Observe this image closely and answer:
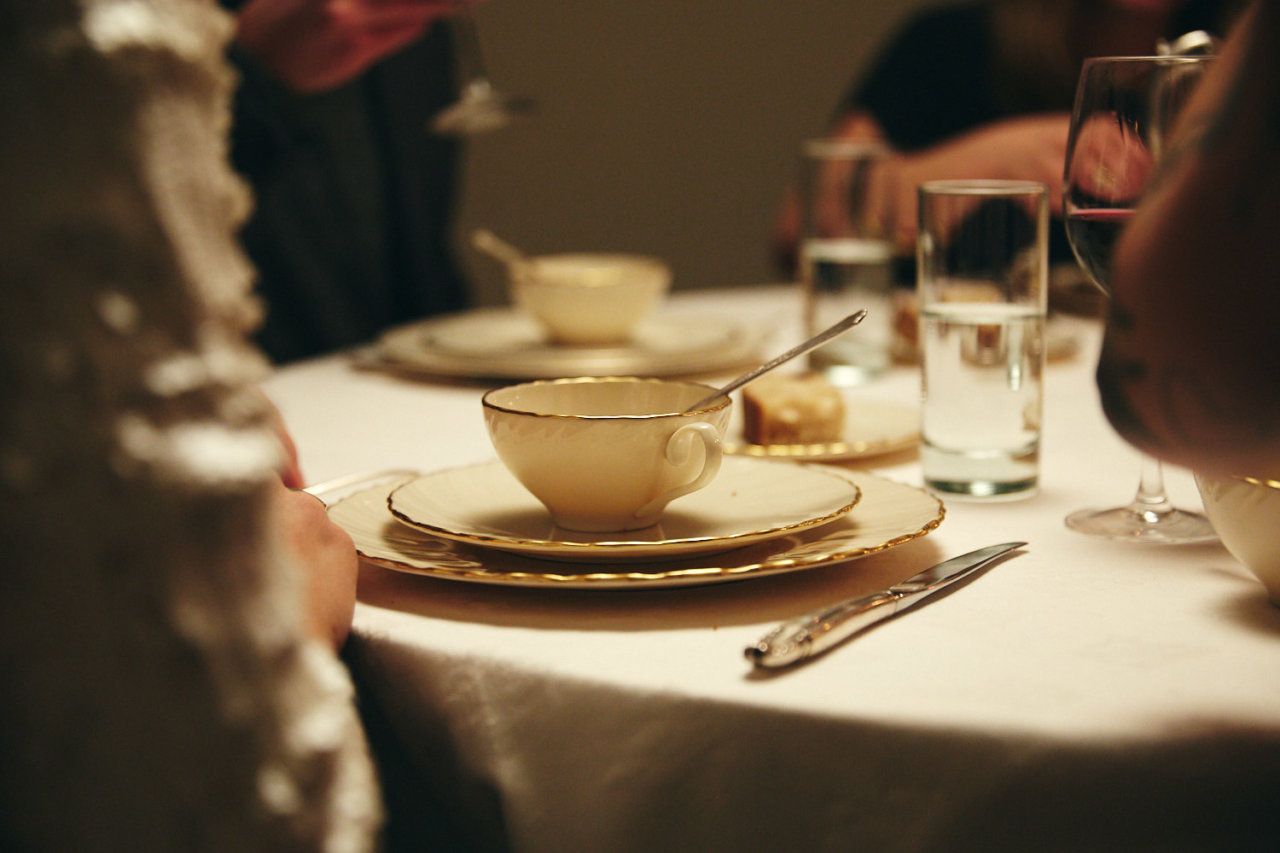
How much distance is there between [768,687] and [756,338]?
2.87 feet

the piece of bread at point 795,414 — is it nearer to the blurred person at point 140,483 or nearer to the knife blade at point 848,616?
the knife blade at point 848,616

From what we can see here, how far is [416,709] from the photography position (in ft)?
2.02

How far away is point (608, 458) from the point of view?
68 cm

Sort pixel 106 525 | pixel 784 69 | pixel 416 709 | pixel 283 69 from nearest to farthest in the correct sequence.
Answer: pixel 106 525, pixel 416 709, pixel 283 69, pixel 784 69

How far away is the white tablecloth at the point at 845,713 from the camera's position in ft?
1.66

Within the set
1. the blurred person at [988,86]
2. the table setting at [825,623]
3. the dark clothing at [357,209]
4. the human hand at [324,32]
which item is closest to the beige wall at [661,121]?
the blurred person at [988,86]

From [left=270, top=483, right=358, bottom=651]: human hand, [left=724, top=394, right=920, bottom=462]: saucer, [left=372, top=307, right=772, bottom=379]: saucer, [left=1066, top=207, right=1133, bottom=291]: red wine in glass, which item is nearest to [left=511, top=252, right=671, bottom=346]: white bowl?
[left=372, top=307, right=772, bottom=379]: saucer

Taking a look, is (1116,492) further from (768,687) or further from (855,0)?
(855,0)

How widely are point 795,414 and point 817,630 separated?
1.32 ft

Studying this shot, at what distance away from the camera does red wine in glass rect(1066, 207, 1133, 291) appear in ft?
2.55

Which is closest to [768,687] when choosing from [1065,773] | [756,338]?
[1065,773]

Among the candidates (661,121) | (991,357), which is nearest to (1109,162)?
(991,357)

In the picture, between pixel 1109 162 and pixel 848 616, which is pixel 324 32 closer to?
pixel 1109 162

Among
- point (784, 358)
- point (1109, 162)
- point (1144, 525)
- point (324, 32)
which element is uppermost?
point (324, 32)
